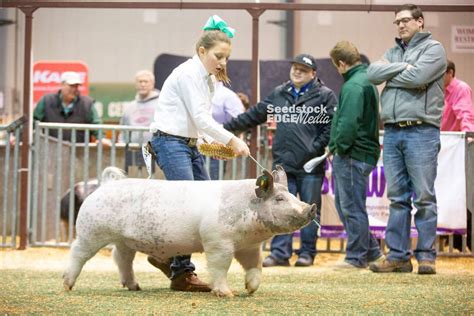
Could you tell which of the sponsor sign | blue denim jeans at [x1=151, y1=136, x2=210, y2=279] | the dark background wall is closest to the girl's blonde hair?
blue denim jeans at [x1=151, y1=136, x2=210, y2=279]

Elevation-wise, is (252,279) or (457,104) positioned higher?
(457,104)

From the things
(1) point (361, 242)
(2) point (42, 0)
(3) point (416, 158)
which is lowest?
(1) point (361, 242)

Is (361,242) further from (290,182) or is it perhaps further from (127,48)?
(127,48)

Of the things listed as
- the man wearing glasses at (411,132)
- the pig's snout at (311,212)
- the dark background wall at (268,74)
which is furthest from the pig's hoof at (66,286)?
the dark background wall at (268,74)

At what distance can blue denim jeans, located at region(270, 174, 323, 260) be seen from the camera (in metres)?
9.42

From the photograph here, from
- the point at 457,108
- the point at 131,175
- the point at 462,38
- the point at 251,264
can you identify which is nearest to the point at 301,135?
the point at 457,108

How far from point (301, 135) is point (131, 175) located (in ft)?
6.69

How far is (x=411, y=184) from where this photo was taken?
8.58 meters

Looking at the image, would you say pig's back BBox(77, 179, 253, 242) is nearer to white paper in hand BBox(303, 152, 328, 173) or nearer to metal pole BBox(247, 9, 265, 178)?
white paper in hand BBox(303, 152, 328, 173)

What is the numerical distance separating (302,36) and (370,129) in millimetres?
7313

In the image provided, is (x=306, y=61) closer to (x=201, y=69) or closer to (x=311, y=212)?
(x=201, y=69)

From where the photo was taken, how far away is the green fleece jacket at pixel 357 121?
8906mm

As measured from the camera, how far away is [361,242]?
9.11 meters

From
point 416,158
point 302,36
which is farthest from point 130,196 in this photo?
point 302,36
